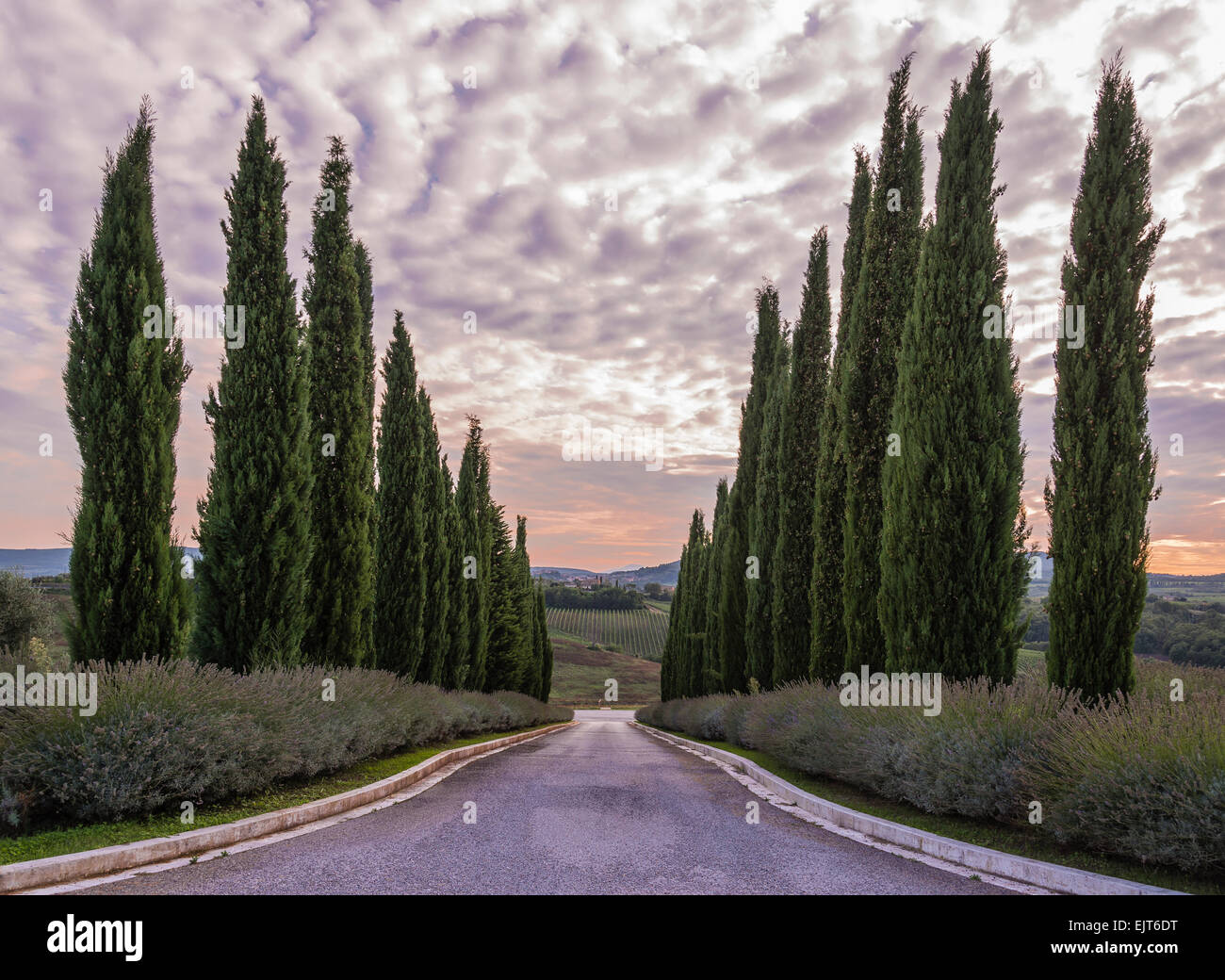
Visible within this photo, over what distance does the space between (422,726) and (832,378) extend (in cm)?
1162

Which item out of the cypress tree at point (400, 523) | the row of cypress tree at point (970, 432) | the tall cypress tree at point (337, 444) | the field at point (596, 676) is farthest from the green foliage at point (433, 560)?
the field at point (596, 676)

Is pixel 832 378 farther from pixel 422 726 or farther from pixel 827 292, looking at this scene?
pixel 422 726

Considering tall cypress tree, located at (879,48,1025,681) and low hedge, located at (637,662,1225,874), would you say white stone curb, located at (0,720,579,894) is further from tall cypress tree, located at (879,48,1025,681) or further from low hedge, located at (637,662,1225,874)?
tall cypress tree, located at (879,48,1025,681)

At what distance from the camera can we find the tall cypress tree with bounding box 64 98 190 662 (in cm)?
985

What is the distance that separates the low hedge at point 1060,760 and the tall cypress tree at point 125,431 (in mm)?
9512

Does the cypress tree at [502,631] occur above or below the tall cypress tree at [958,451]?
below

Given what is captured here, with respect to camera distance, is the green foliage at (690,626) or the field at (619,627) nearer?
the green foliage at (690,626)

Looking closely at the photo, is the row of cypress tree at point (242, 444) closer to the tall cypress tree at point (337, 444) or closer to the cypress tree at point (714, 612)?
the tall cypress tree at point (337, 444)

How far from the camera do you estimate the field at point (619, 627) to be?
13712 cm

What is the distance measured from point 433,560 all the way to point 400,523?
261cm

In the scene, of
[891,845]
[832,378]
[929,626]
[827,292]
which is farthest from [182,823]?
[827,292]

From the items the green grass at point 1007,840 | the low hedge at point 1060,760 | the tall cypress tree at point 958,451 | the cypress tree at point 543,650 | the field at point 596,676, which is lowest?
the field at point 596,676

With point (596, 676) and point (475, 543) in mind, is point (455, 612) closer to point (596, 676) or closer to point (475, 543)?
point (475, 543)
